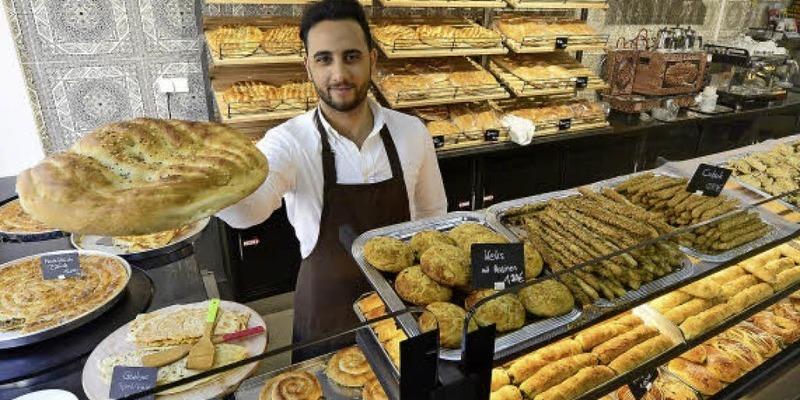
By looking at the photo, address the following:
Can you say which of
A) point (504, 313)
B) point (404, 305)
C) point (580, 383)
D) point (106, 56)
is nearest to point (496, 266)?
point (504, 313)

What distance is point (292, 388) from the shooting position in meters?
1.42

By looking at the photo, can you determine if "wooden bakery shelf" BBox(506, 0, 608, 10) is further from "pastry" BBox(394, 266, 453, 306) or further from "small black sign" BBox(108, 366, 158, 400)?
"small black sign" BBox(108, 366, 158, 400)

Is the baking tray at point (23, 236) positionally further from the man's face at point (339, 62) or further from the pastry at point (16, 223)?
the man's face at point (339, 62)

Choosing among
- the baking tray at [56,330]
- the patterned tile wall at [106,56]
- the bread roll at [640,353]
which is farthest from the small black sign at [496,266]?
the patterned tile wall at [106,56]

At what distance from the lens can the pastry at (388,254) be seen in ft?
4.21

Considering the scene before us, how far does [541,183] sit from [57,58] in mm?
4013

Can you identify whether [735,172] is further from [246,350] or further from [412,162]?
[246,350]

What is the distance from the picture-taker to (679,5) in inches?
226

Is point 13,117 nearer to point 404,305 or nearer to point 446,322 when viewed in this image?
point 404,305

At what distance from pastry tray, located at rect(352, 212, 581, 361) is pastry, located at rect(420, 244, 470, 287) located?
11 cm

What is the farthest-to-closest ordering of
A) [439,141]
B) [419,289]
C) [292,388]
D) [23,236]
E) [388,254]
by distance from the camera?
[439,141] < [23,236] < [292,388] < [388,254] < [419,289]

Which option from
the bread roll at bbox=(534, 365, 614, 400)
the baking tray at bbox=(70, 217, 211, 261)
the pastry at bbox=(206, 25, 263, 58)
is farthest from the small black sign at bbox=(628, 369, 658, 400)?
the pastry at bbox=(206, 25, 263, 58)

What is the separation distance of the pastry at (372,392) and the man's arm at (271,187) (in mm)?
661

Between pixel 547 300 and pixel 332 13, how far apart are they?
4.19 feet
